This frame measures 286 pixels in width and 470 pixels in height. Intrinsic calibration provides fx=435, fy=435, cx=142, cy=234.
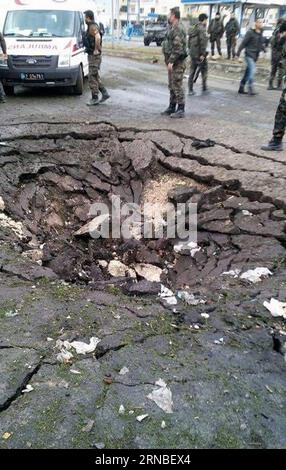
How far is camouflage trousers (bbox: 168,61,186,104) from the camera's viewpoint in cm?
779

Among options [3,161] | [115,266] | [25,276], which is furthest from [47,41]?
[25,276]

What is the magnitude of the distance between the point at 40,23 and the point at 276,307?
29.5 ft

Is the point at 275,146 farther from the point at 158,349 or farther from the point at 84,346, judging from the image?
the point at 84,346

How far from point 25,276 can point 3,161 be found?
2841mm

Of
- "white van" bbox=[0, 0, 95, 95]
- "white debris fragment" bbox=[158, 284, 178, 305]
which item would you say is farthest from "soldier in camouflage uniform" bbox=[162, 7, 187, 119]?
"white debris fragment" bbox=[158, 284, 178, 305]

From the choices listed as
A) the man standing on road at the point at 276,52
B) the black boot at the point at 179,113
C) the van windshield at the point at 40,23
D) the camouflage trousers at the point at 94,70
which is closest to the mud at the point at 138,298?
the black boot at the point at 179,113

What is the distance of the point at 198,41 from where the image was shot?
397 inches

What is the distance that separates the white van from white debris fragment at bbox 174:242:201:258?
6.17m

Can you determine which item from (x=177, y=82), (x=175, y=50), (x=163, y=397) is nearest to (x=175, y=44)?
(x=175, y=50)

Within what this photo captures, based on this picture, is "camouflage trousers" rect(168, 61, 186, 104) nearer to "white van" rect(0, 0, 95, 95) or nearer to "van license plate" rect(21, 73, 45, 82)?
"white van" rect(0, 0, 95, 95)

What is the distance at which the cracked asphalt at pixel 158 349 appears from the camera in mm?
2350

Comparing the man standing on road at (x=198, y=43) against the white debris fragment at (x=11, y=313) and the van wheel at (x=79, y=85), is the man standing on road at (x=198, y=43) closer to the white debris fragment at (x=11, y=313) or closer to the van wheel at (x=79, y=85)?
the van wheel at (x=79, y=85)

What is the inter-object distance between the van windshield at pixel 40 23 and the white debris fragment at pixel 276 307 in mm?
8423

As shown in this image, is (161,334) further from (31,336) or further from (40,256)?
(40,256)
